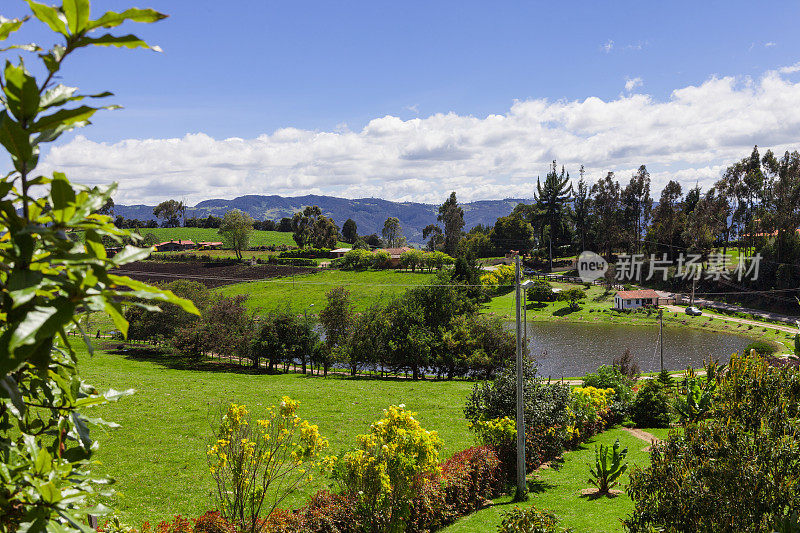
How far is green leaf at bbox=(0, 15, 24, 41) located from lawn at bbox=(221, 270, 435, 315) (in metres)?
55.2

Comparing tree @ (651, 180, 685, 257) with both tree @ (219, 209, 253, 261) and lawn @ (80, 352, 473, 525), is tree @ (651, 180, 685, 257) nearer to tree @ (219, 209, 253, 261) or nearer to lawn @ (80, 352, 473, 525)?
lawn @ (80, 352, 473, 525)

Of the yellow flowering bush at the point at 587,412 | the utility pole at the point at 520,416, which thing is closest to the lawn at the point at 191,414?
the utility pole at the point at 520,416

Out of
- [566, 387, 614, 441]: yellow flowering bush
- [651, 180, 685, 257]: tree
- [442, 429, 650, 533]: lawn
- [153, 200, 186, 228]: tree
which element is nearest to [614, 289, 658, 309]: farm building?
[651, 180, 685, 257]: tree

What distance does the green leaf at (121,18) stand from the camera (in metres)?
1.33

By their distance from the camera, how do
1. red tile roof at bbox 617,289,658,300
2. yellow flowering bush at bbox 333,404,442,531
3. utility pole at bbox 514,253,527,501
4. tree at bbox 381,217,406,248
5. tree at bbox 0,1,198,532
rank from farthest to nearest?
tree at bbox 381,217,406,248 → red tile roof at bbox 617,289,658,300 → utility pole at bbox 514,253,527,501 → yellow flowering bush at bbox 333,404,442,531 → tree at bbox 0,1,198,532

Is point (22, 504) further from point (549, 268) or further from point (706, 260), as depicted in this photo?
point (549, 268)

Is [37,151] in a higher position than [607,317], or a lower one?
higher

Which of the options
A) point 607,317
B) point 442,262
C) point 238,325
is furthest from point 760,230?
point 238,325

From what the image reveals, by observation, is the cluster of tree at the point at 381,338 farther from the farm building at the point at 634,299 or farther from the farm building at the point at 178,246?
the farm building at the point at 178,246

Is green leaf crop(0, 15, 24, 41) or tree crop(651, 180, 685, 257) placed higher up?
tree crop(651, 180, 685, 257)

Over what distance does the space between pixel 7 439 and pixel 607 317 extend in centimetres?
6377

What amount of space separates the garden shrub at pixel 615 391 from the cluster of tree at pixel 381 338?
10750mm

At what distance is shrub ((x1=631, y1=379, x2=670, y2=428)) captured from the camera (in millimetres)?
21234

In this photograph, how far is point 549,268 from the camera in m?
85.9
